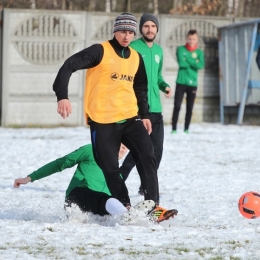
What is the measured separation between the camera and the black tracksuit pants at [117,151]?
675cm

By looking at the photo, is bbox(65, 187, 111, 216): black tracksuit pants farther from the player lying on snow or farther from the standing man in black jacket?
the standing man in black jacket

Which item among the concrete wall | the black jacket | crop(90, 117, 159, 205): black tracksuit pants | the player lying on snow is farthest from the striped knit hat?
the concrete wall

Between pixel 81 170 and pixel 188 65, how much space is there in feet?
31.6

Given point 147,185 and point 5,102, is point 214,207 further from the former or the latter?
point 5,102

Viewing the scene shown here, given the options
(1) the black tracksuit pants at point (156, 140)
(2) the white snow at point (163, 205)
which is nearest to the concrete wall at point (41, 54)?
(2) the white snow at point (163, 205)

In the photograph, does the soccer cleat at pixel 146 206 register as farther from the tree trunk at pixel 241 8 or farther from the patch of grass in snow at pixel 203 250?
the tree trunk at pixel 241 8

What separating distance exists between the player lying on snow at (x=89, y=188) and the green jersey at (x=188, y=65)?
30.5 ft

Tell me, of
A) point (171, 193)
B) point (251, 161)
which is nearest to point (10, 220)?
point (171, 193)

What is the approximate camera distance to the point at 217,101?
19.5 m

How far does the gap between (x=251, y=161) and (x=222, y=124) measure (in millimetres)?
6945

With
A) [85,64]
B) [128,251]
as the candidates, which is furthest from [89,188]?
[128,251]

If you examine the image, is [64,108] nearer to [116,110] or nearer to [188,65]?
[116,110]

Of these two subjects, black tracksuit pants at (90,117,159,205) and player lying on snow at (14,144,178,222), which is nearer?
player lying on snow at (14,144,178,222)

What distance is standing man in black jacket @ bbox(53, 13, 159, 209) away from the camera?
6742mm
